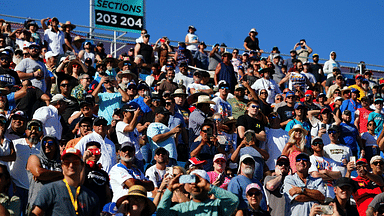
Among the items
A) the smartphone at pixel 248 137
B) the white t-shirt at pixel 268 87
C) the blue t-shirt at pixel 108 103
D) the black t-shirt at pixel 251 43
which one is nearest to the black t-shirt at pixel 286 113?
the white t-shirt at pixel 268 87

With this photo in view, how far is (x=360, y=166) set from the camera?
1018 cm

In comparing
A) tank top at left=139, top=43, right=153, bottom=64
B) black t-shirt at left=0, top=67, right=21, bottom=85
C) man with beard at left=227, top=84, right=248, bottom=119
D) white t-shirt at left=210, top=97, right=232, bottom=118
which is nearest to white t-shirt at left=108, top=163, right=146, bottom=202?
black t-shirt at left=0, top=67, right=21, bottom=85

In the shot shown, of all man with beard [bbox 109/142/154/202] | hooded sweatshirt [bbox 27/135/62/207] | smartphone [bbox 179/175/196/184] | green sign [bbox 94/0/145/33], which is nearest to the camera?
smartphone [bbox 179/175/196/184]

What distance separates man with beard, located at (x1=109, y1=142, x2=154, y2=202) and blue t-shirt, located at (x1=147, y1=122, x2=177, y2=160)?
192 centimetres

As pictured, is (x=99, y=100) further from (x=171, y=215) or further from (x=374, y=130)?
(x=374, y=130)

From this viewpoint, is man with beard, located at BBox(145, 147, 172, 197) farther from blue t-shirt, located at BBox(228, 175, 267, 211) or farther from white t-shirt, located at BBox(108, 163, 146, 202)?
blue t-shirt, located at BBox(228, 175, 267, 211)

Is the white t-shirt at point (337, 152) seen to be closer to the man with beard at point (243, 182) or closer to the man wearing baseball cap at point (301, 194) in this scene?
the man wearing baseball cap at point (301, 194)

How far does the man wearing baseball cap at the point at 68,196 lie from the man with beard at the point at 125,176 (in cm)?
155

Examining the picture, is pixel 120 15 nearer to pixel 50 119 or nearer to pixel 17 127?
pixel 50 119

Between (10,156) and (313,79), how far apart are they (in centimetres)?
1248

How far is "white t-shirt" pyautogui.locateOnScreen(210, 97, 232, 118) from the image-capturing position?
12.8 metres

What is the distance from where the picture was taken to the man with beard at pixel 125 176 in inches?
312

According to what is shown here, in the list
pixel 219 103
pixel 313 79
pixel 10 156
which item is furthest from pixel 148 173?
pixel 313 79

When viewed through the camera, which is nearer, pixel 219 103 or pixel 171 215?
pixel 171 215
